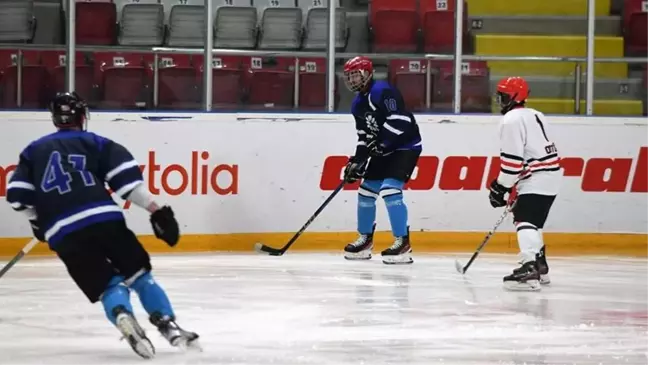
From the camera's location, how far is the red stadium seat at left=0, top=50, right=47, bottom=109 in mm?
7543

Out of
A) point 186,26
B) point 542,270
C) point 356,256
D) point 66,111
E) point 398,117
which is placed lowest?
point 356,256

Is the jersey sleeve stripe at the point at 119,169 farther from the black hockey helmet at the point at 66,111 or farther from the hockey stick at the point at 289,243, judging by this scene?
the hockey stick at the point at 289,243

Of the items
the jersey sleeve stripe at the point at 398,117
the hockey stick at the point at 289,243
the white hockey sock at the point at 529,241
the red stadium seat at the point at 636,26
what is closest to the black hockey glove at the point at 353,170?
the hockey stick at the point at 289,243

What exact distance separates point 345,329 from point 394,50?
172 inches

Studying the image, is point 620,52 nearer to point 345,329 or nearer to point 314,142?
point 314,142

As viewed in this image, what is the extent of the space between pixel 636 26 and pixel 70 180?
6588 mm

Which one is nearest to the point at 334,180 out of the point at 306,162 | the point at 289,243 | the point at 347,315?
the point at 306,162

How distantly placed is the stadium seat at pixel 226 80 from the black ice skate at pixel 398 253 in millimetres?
1489

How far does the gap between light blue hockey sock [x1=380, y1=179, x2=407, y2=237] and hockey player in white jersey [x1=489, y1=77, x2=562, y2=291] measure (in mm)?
1148

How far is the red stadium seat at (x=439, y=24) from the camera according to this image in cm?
830

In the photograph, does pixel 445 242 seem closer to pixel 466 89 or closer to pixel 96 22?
pixel 466 89

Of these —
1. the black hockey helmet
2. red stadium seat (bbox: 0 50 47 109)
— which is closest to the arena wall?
red stadium seat (bbox: 0 50 47 109)

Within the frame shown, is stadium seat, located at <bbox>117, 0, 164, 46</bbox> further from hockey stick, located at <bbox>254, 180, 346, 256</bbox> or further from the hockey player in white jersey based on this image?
the hockey player in white jersey

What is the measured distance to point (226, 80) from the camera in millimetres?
8016
